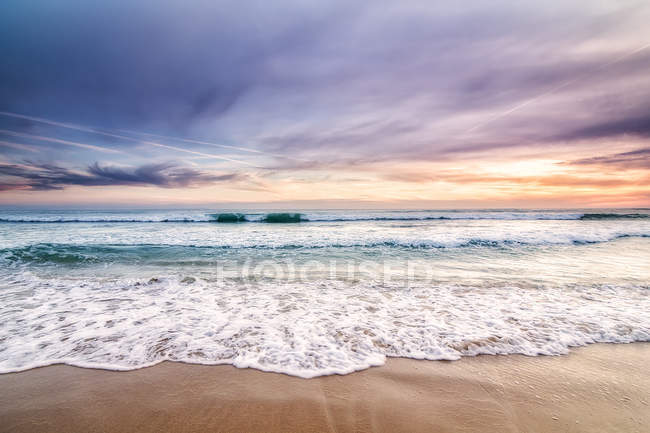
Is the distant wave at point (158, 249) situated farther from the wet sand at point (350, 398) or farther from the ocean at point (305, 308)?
the wet sand at point (350, 398)

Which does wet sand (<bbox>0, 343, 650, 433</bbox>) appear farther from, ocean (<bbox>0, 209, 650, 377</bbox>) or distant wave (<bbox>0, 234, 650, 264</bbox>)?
distant wave (<bbox>0, 234, 650, 264</bbox>)

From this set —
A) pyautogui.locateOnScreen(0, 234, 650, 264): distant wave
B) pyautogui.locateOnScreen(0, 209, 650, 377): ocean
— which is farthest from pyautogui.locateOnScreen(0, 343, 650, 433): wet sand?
pyautogui.locateOnScreen(0, 234, 650, 264): distant wave

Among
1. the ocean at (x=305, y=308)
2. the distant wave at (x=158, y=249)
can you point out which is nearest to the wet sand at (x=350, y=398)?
the ocean at (x=305, y=308)

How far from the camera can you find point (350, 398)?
2357 millimetres

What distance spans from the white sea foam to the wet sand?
220mm

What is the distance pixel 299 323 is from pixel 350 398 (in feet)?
5.42

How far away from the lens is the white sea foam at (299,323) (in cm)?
Result: 306

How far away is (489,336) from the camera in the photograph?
346cm

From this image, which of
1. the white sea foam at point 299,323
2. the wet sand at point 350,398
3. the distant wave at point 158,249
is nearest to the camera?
the wet sand at point 350,398

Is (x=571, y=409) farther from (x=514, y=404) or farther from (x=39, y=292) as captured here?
(x=39, y=292)

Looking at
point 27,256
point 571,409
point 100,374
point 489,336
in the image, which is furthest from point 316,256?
point 27,256

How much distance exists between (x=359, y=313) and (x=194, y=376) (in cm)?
243

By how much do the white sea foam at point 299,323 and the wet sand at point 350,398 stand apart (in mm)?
220

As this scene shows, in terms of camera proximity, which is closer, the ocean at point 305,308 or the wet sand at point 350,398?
the wet sand at point 350,398
